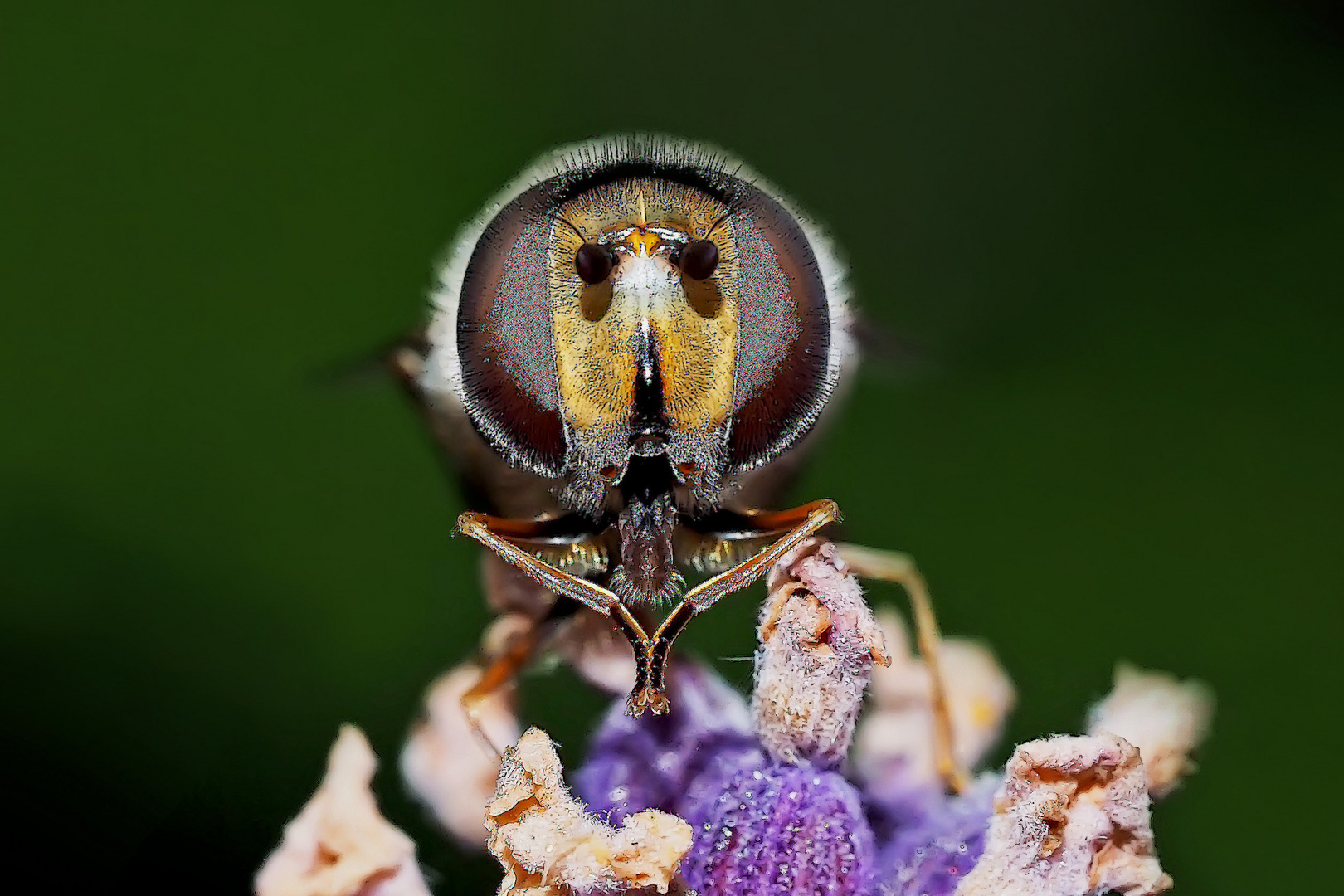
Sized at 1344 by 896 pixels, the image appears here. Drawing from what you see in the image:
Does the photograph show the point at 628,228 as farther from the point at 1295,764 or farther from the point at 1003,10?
the point at 1003,10

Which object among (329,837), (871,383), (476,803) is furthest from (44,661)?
(871,383)

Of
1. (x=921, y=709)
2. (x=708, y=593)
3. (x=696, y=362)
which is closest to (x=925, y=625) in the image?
(x=921, y=709)

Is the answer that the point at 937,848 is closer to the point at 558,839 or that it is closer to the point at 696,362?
the point at 558,839

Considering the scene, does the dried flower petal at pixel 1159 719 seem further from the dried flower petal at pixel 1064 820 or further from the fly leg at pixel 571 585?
the fly leg at pixel 571 585

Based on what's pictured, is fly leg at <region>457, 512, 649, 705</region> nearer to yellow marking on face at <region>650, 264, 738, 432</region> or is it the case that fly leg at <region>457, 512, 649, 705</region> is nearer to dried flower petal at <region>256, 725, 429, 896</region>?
yellow marking on face at <region>650, 264, 738, 432</region>

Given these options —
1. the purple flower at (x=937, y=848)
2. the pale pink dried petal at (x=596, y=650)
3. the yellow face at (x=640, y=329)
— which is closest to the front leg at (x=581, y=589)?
the yellow face at (x=640, y=329)

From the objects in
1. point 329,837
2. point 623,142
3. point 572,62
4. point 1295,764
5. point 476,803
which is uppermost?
point 572,62
